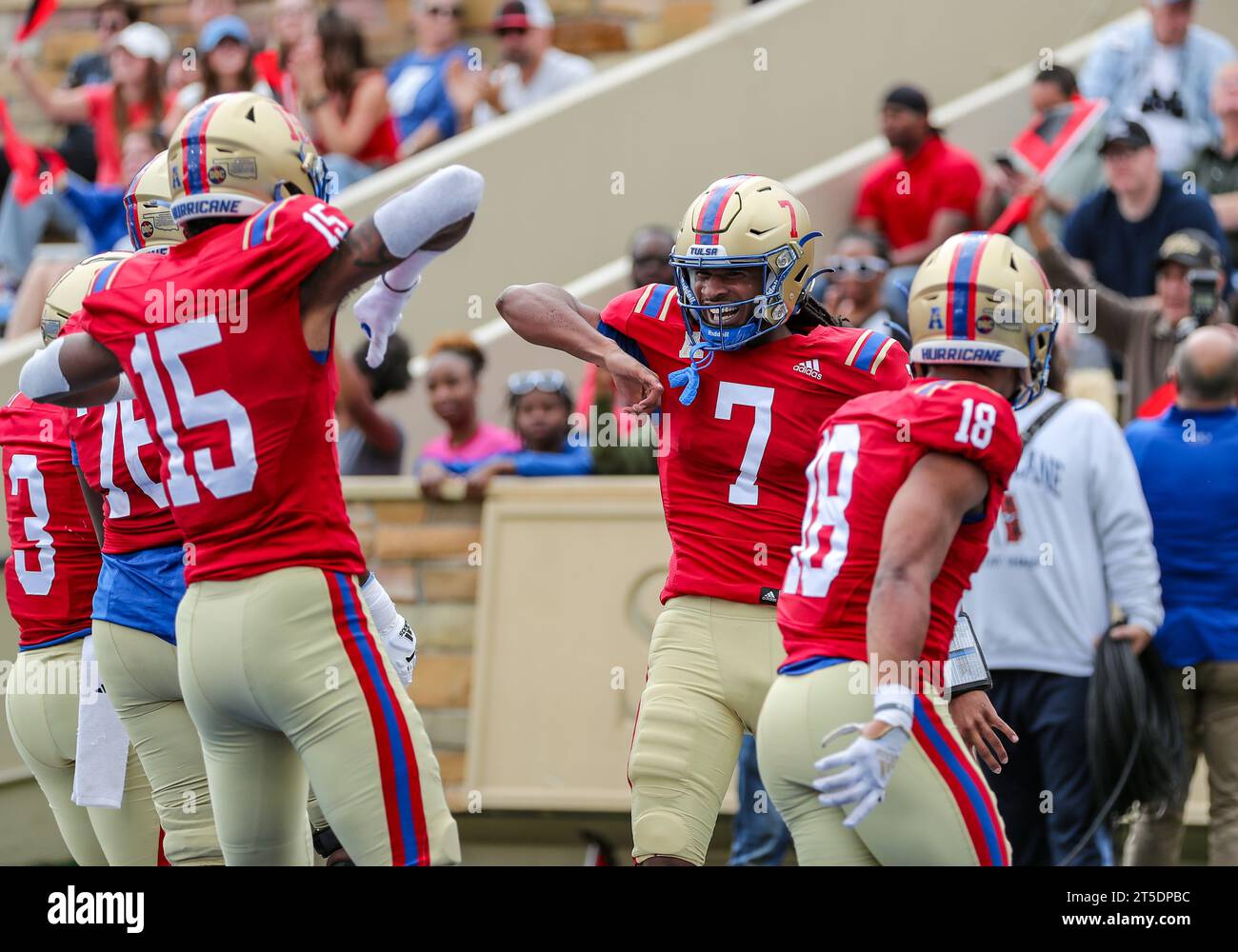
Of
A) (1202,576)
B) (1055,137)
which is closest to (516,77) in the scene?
(1055,137)

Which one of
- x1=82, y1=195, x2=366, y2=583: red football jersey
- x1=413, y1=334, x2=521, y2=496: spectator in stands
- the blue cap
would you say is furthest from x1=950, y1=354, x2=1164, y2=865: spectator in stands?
the blue cap

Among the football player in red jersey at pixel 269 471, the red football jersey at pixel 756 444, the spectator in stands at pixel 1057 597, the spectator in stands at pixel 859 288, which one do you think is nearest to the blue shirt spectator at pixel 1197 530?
the spectator in stands at pixel 1057 597

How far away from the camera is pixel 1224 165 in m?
9.45

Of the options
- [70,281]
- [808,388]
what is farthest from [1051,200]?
[70,281]

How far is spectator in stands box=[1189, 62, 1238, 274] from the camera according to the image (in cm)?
914

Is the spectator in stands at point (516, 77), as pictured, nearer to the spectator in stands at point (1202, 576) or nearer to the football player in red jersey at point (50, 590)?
the spectator in stands at point (1202, 576)

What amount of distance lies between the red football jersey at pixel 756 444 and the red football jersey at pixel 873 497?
701 mm

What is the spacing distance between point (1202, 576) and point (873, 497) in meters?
3.36

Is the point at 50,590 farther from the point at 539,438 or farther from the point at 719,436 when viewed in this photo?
the point at 539,438

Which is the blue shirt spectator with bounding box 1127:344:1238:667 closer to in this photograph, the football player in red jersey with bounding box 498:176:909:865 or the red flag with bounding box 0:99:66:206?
the football player in red jersey with bounding box 498:176:909:865

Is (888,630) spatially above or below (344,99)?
below

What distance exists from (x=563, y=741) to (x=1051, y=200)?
3.76m

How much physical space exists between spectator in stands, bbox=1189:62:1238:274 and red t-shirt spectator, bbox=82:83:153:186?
6.09 metres

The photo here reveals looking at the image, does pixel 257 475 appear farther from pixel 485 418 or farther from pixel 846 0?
pixel 846 0
